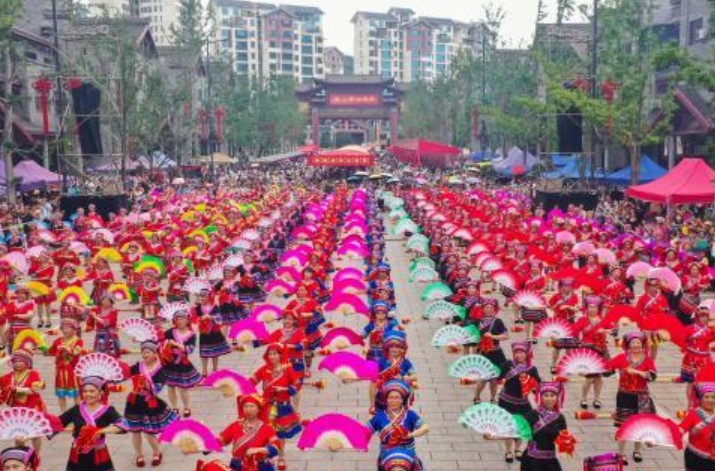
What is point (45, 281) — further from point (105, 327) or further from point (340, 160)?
point (340, 160)

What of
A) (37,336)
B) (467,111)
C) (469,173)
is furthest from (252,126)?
(37,336)

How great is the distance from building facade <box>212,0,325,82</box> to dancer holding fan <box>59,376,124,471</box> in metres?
125

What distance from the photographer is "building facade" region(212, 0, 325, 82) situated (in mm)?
133750

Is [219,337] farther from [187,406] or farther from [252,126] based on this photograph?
[252,126]

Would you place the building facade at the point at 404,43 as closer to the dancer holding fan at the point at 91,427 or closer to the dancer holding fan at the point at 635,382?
the dancer holding fan at the point at 635,382

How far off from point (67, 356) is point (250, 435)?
399 cm

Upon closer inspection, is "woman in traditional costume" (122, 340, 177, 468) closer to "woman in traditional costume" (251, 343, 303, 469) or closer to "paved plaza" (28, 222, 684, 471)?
"paved plaza" (28, 222, 684, 471)

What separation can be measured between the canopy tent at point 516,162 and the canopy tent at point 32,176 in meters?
25.0

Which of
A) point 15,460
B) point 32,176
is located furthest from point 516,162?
point 15,460

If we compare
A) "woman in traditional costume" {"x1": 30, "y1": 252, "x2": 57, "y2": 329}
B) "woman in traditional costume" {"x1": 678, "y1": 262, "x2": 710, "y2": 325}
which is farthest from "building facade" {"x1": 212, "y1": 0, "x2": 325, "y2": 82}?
"woman in traditional costume" {"x1": 678, "y1": 262, "x2": 710, "y2": 325}

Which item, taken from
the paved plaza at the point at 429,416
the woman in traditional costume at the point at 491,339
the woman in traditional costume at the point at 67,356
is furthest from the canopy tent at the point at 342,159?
the woman in traditional costume at the point at 67,356

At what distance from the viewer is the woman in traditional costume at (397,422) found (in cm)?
707

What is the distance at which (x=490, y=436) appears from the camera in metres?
6.86

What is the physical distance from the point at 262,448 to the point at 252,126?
6545cm
